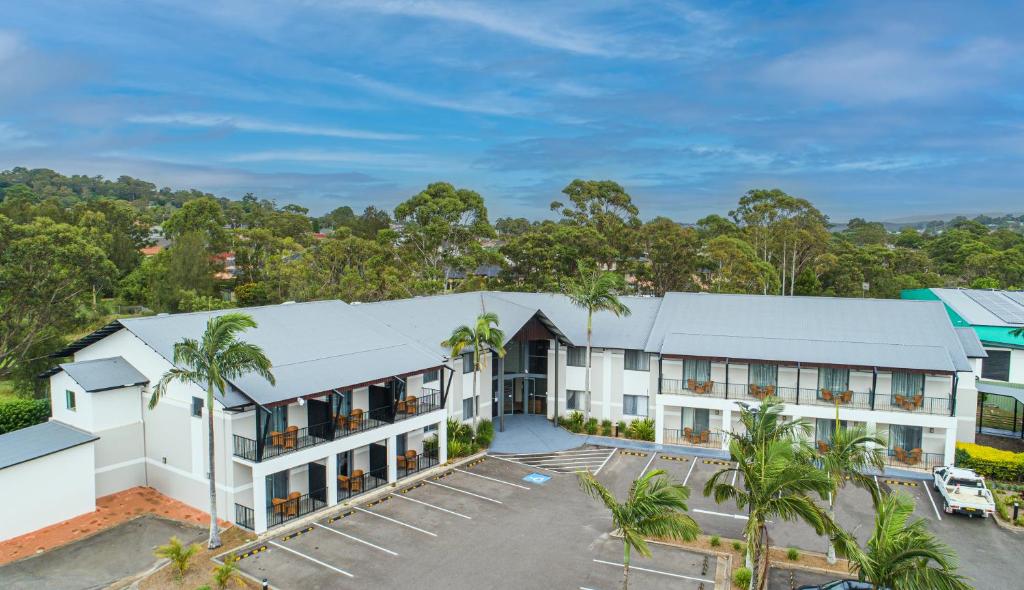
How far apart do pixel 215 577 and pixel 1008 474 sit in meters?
31.4

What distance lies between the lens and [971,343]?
1309 inches

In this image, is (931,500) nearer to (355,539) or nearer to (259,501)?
(355,539)

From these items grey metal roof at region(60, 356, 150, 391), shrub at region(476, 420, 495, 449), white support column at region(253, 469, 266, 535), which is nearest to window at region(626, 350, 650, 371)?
shrub at region(476, 420, 495, 449)

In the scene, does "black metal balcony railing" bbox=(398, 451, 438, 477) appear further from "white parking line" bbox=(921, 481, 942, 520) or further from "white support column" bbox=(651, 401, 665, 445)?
"white parking line" bbox=(921, 481, 942, 520)

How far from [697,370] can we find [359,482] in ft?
57.6

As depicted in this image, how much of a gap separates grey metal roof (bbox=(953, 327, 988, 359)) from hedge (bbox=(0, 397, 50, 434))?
44116mm

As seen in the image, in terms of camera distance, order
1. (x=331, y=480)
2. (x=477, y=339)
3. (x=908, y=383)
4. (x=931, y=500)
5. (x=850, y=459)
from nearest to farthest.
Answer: (x=850, y=459)
(x=331, y=480)
(x=931, y=500)
(x=908, y=383)
(x=477, y=339)

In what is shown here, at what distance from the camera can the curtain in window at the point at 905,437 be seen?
30.3m

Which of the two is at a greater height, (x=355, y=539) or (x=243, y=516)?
(x=243, y=516)

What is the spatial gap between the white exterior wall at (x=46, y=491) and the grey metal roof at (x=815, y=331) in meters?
24.8

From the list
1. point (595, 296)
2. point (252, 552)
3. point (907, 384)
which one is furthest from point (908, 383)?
point (252, 552)

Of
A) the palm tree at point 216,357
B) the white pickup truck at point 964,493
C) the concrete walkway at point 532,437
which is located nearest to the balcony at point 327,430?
the palm tree at point 216,357

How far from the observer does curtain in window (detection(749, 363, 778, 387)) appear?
32125mm

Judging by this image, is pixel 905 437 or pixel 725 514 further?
pixel 905 437
